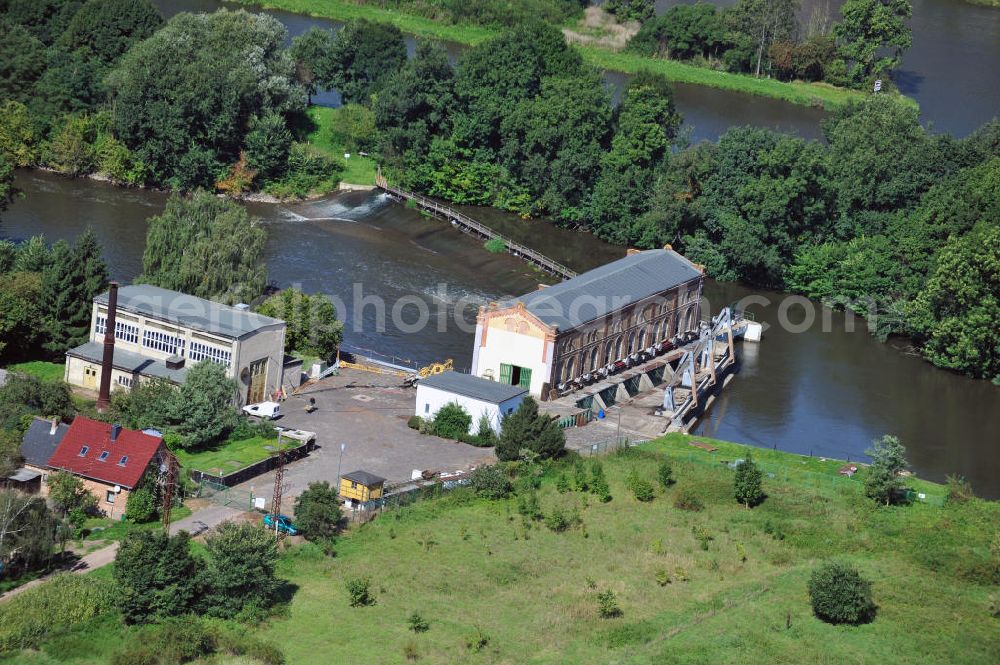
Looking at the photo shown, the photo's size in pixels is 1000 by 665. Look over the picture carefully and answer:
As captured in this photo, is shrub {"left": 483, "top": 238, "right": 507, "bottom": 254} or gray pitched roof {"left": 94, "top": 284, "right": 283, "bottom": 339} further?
shrub {"left": 483, "top": 238, "right": 507, "bottom": 254}

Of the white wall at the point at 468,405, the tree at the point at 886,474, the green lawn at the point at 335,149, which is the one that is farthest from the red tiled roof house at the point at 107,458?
the green lawn at the point at 335,149

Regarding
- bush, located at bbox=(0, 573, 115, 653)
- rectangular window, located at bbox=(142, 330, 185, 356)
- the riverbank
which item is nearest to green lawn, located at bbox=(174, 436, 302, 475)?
rectangular window, located at bbox=(142, 330, 185, 356)

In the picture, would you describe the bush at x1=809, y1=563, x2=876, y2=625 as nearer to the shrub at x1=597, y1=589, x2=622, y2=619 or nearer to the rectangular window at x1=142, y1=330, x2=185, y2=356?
the shrub at x1=597, y1=589, x2=622, y2=619

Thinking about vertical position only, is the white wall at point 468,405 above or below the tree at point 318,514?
above

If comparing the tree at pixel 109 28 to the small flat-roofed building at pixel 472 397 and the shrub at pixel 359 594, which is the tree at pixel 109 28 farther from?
the shrub at pixel 359 594

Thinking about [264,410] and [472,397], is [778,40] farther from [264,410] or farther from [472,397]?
[264,410]

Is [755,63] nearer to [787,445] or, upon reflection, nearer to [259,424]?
[787,445]
